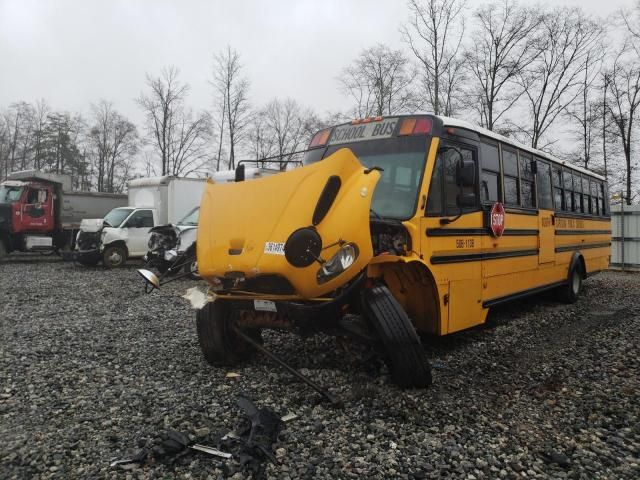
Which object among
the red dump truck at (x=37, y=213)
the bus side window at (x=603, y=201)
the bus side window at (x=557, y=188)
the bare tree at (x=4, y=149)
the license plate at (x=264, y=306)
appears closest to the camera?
the license plate at (x=264, y=306)

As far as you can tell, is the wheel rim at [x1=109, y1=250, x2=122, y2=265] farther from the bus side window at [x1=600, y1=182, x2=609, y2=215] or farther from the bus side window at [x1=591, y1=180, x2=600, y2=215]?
the bus side window at [x1=600, y1=182, x2=609, y2=215]

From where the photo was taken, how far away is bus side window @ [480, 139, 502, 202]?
6.16m

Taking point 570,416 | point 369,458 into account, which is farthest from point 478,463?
point 570,416

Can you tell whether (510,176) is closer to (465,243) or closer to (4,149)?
(465,243)

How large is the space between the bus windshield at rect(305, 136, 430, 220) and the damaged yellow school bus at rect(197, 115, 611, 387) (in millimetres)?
14

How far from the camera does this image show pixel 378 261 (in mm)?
4516

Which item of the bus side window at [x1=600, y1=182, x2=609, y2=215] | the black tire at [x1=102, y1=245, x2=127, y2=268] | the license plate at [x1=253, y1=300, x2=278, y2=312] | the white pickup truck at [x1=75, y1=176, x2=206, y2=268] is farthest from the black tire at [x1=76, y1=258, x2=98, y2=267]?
the bus side window at [x1=600, y1=182, x2=609, y2=215]

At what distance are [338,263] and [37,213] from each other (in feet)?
60.7

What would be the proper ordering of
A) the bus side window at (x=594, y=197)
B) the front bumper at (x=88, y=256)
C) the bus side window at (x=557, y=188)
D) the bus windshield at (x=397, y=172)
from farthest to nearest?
1. the front bumper at (x=88, y=256)
2. the bus side window at (x=594, y=197)
3. the bus side window at (x=557, y=188)
4. the bus windshield at (x=397, y=172)

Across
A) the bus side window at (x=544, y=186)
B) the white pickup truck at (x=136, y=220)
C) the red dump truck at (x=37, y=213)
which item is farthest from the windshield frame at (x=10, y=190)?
the bus side window at (x=544, y=186)

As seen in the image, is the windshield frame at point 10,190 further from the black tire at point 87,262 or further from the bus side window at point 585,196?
the bus side window at point 585,196

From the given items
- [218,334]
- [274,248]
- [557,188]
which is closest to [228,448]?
[274,248]

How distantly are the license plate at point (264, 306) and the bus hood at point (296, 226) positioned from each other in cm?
18

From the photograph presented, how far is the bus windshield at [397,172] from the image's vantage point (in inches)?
197
